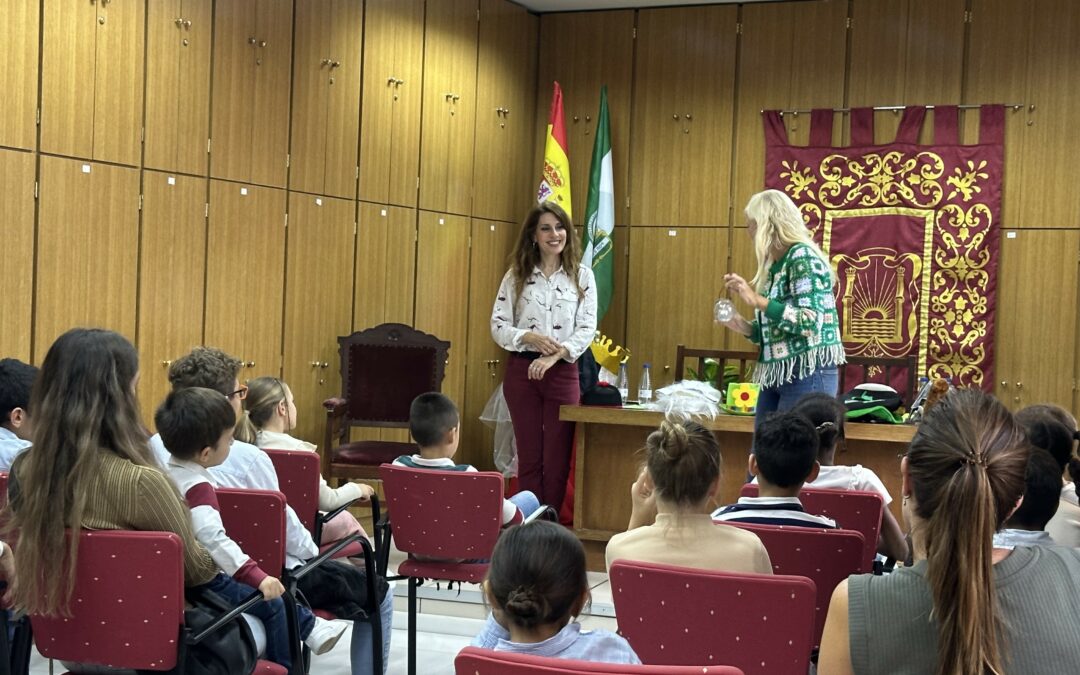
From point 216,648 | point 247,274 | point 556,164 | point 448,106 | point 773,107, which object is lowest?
point 216,648

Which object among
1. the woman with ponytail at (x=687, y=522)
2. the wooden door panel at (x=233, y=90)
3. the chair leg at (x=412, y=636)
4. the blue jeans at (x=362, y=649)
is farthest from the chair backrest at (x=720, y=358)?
the woman with ponytail at (x=687, y=522)

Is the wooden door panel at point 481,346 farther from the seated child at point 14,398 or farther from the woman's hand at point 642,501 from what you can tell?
the woman's hand at point 642,501

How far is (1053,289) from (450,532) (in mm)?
5315

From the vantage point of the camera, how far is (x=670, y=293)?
28.6ft

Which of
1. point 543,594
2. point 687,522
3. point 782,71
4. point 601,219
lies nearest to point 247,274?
point 601,219

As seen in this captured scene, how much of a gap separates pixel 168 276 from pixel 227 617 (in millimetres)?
3842

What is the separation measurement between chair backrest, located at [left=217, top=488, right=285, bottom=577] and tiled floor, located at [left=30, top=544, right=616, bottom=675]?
118 centimetres

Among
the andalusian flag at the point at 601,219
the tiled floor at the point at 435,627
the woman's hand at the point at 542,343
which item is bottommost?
the tiled floor at the point at 435,627

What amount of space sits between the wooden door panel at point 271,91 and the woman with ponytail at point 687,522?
4436mm

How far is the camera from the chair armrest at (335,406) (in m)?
6.80

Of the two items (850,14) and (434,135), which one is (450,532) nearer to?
(434,135)

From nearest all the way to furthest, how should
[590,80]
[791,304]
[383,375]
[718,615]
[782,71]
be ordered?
[718,615]
[791,304]
[383,375]
[782,71]
[590,80]

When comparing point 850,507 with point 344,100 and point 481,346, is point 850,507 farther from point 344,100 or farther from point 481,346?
point 481,346

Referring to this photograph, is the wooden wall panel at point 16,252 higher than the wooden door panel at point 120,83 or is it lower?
lower
